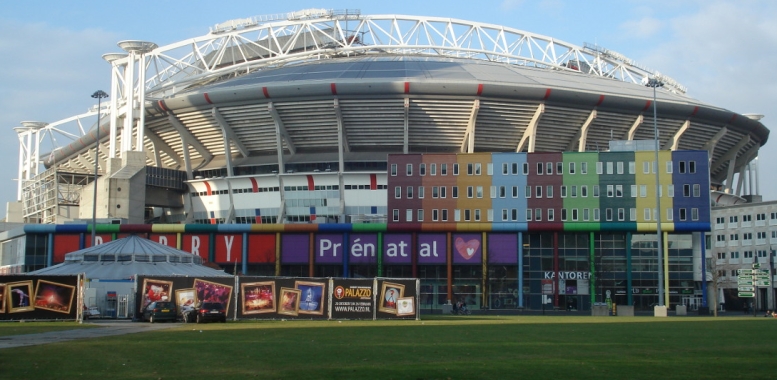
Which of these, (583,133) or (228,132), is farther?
(228,132)

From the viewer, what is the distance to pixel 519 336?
30938 millimetres

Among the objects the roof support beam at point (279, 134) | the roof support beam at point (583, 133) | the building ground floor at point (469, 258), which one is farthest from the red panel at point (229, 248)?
the roof support beam at point (583, 133)

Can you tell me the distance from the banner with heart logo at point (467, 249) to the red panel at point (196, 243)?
2380cm

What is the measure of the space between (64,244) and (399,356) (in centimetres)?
7406

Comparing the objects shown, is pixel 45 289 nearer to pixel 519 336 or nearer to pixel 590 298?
pixel 519 336

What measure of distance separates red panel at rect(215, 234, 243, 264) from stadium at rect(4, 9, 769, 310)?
165 mm

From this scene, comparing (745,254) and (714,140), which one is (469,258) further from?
(745,254)

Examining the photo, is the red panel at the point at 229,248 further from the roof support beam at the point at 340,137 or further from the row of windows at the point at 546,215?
the row of windows at the point at 546,215

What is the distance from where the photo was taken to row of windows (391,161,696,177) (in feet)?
286

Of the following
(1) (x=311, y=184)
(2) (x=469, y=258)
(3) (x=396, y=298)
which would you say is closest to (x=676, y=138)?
(2) (x=469, y=258)

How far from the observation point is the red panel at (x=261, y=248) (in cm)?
8819

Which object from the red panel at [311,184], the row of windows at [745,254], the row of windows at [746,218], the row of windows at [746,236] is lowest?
the row of windows at [745,254]

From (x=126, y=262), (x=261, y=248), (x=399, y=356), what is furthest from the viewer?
(x=261, y=248)

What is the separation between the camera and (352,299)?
46.8 meters
